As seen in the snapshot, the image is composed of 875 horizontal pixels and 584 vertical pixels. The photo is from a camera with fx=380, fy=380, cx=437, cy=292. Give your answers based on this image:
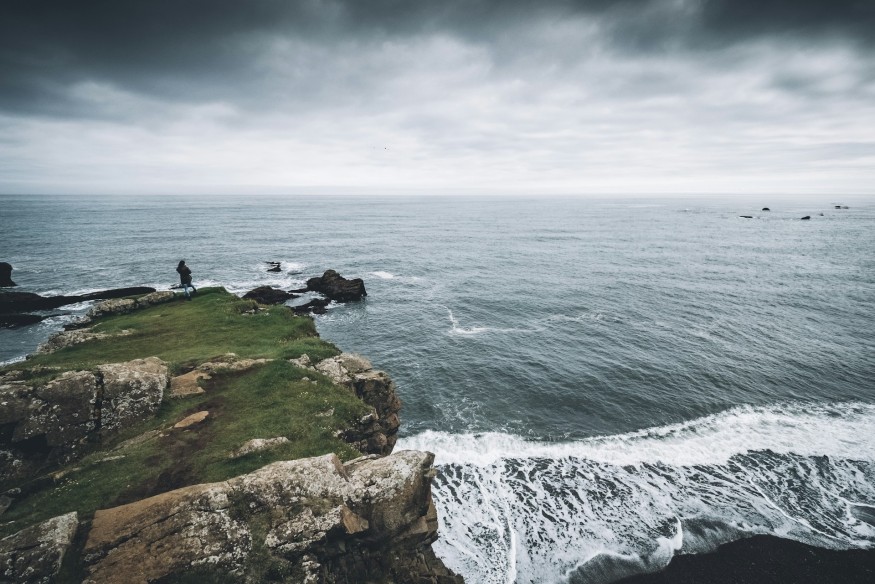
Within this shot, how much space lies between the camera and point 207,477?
42.9 ft

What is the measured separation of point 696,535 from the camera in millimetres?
20562

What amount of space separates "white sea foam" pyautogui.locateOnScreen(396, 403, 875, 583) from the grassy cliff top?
32.9 ft

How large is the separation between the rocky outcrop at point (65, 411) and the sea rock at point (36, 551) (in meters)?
4.89

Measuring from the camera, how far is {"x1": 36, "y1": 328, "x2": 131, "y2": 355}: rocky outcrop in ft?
77.2

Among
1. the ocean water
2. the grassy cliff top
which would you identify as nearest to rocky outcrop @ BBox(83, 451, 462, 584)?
the grassy cliff top

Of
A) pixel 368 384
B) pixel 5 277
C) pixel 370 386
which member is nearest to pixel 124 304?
pixel 368 384

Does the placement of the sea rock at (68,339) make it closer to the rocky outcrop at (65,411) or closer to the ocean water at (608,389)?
the rocky outcrop at (65,411)

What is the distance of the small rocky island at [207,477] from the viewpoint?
10.5 m

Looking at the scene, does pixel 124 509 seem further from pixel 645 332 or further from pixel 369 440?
pixel 645 332

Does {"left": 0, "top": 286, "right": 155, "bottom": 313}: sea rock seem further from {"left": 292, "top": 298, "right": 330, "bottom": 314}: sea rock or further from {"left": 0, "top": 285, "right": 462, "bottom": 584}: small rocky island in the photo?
{"left": 0, "top": 285, "right": 462, "bottom": 584}: small rocky island

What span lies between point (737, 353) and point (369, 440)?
40796 mm

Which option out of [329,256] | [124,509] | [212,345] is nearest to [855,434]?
[124,509]

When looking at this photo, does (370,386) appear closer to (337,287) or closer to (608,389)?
(608,389)

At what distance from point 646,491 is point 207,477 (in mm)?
23953
